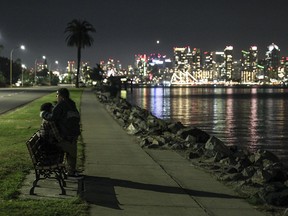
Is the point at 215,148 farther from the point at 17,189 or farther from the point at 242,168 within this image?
the point at 17,189

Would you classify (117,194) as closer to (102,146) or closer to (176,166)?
(176,166)

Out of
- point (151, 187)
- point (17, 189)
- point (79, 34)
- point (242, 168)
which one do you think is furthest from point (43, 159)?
point (79, 34)

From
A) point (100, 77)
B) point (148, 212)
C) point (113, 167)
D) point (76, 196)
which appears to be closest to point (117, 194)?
point (76, 196)

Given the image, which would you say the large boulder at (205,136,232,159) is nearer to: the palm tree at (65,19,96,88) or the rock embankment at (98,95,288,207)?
the rock embankment at (98,95,288,207)

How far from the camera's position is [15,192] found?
29.1 ft

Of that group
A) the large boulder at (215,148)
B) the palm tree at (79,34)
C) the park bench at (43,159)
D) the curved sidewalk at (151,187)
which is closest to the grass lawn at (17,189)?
the curved sidewalk at (151,187)

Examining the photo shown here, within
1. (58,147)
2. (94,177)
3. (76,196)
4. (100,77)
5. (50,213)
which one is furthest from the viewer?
(100,77)

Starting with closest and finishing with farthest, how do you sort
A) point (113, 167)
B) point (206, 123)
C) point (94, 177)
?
point (94, 177) < point (113, 167) < point (206, 123)

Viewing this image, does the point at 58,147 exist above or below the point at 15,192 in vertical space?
above

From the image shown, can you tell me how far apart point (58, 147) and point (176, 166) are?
395 centimetres

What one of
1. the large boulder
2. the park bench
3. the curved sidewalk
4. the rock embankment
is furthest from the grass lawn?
the large boulder

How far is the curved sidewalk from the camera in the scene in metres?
8.18

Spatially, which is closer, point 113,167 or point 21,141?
point 113,167

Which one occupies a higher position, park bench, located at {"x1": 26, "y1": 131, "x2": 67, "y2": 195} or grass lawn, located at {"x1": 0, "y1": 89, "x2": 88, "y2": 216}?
park bench, located at {"x1": 26, "y1": 131, "x2": 67, "y2": 195}
